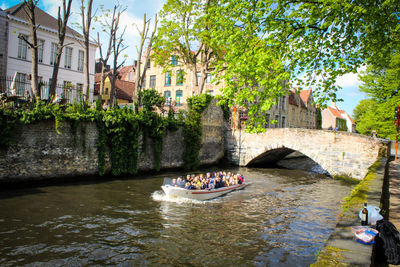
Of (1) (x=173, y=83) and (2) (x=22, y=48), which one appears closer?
(2) (x=22, y=48)

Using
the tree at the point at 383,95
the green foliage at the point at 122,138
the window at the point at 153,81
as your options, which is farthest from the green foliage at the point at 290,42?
the window at the point at 153,81

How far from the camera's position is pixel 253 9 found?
660cm

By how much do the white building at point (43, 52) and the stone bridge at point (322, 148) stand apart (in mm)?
12425

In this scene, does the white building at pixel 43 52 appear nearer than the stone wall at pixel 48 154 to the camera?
No

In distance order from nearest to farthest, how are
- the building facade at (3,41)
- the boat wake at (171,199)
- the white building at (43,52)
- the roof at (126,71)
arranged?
the boat wake at (171,199), the building facade at (3,41), the white building at (43,52), the roof at (126,71)

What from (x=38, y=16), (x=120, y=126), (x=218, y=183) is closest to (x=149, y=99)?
(x=120, y=126)

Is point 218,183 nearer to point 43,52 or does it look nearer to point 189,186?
point 189,186

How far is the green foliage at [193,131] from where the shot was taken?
61.1 ft

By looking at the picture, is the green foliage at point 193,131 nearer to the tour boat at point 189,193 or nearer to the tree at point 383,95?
the tour boat at point 189,193

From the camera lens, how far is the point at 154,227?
25.3 ft

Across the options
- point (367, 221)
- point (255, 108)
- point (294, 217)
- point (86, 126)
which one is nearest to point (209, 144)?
point (86, 126)

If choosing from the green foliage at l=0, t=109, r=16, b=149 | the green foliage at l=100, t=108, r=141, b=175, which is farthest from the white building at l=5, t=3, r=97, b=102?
the green foliage at l=0, t=109, r=16, b=149

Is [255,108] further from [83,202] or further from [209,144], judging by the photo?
[209,144]

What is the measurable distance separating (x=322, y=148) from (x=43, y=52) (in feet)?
67.7
